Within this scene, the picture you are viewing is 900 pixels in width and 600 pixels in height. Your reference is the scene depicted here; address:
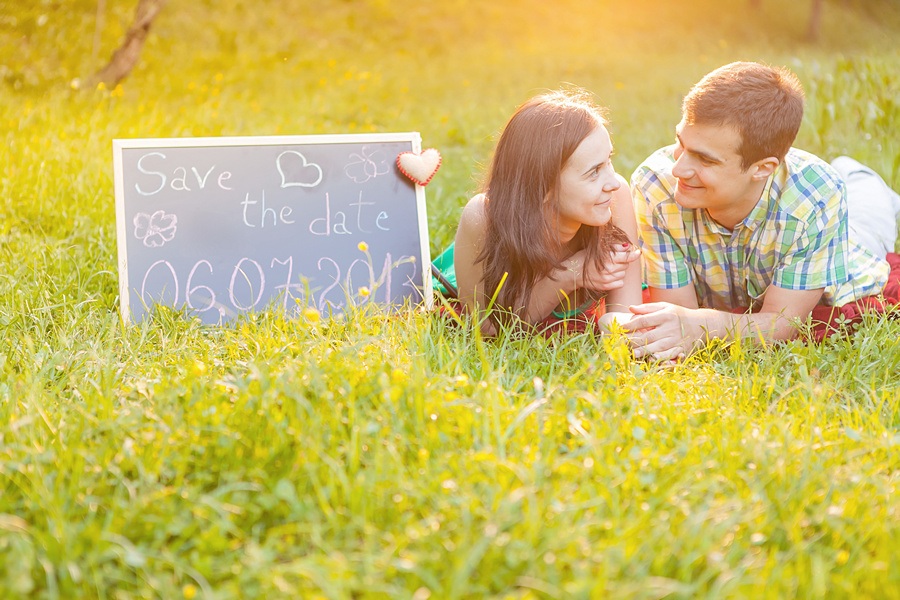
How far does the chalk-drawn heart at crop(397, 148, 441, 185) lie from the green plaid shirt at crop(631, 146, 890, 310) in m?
0.81

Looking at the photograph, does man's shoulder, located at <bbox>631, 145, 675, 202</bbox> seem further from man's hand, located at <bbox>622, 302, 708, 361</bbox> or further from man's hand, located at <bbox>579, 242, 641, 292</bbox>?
man's hand, located at <bbox>622, 302, 708, 361</bbox>

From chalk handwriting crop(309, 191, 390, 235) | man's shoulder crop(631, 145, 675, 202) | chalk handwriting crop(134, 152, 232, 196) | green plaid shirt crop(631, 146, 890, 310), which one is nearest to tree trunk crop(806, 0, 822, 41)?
green plaid shirt crop(631, 146, 890, 310)

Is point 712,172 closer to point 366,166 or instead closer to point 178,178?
point 366,166

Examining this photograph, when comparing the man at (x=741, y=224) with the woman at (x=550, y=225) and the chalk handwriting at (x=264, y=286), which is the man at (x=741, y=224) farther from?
the chalk handwriting at (x=264, y=286)

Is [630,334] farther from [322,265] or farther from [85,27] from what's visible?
[85,27]

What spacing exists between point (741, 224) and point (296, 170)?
170 cm

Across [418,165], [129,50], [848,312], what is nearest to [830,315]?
[848,312]

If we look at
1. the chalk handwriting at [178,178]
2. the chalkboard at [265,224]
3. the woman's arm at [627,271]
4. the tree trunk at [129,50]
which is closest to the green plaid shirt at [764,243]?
the woman's arm at [627,271]

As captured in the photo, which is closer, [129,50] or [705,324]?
[705,324]

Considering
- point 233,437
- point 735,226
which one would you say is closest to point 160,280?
point 233,437

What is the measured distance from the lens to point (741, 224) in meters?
3.08

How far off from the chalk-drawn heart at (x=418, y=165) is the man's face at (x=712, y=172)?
92cm

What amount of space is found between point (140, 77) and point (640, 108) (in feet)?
14.1

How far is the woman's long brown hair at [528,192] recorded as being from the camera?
288 cm
